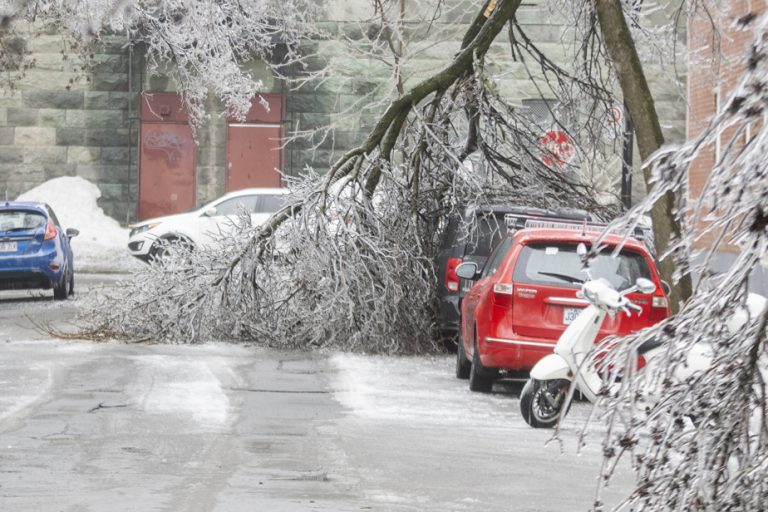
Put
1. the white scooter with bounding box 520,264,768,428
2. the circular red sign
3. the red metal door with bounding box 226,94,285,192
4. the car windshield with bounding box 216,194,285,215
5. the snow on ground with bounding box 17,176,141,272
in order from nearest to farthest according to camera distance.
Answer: the white scooter with bounding box 520,264,768,428
the circular red sign
the car windshield with bounding box 216,194,285,215
the snow on ground with bounding box 17,176,141,272
the red metal door with bounding box 226,94,285,192

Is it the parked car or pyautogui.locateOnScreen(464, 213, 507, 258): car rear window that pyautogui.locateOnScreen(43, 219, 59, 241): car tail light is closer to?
the parked car

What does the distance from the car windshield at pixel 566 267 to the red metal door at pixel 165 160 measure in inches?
929

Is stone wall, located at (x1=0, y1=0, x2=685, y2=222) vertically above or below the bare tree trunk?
below

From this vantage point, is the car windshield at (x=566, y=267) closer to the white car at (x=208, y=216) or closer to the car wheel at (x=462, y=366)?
the car wheel at (x=462, y=366)

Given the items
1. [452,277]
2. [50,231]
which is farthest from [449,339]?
[50,231]

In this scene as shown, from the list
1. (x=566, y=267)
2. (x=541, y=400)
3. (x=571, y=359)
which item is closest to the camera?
(x=571, y=359)

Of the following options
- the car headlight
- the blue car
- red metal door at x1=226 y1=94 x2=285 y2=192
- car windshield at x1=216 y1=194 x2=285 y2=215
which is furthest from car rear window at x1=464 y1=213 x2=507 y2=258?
red metal door at x1=226 y1=94 x2=285 y2=192

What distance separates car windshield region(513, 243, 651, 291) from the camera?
548 inches

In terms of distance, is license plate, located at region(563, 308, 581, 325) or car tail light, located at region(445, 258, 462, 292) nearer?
license plate, located at region(563, 308, 581, 325)

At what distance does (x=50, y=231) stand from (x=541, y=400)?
14.0 meters

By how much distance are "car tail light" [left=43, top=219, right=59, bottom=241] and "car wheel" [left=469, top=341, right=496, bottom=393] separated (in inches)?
445

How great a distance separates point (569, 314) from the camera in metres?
14.0

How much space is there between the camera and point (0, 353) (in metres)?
16.7

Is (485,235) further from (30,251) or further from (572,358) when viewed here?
(30,251)
